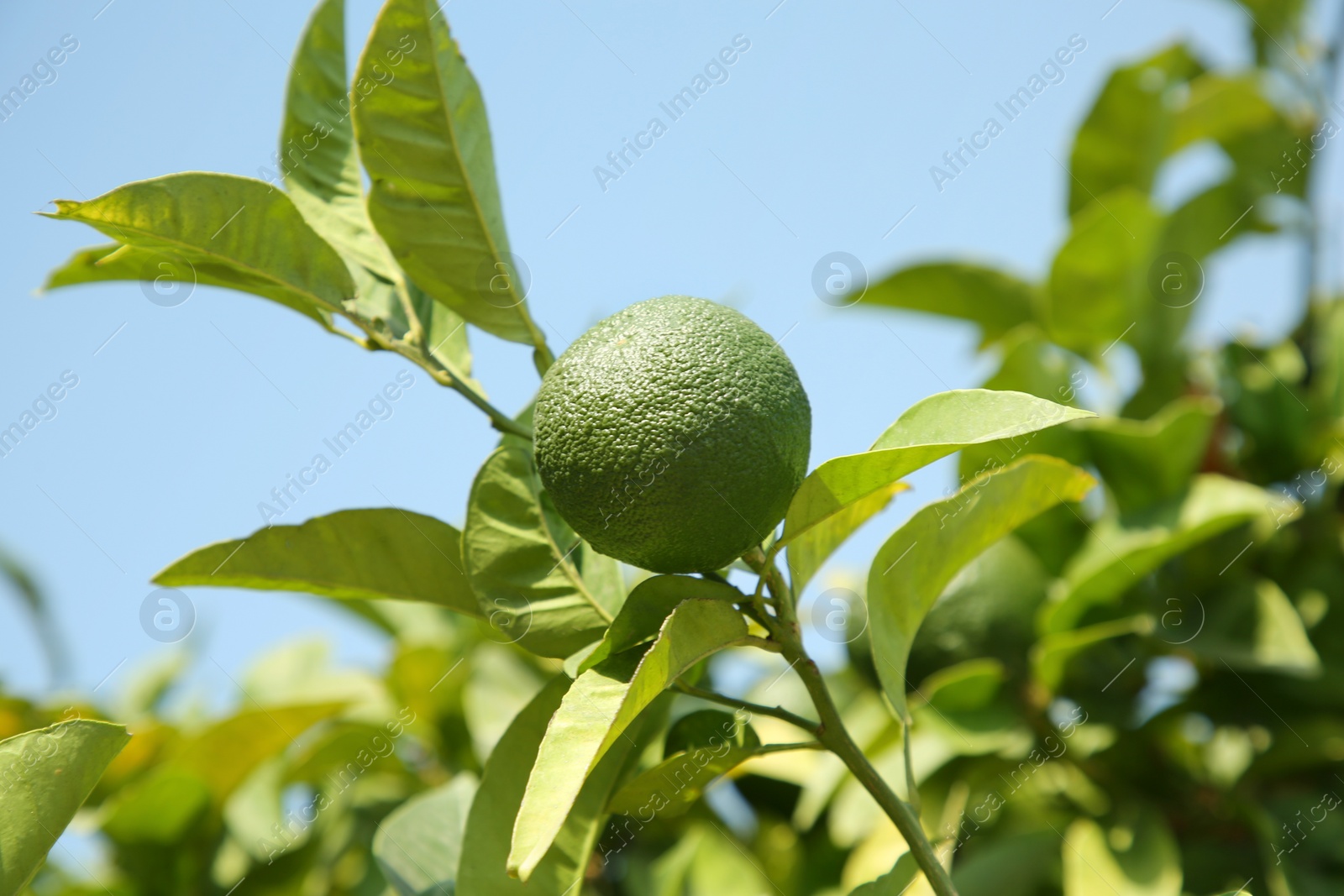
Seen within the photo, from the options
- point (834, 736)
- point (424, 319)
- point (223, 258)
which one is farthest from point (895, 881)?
point (223, 258)

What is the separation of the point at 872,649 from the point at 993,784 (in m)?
0.90

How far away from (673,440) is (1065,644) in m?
0.95

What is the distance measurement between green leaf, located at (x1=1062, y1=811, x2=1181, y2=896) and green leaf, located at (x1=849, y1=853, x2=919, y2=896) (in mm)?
670

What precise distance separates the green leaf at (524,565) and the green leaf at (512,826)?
5 cm

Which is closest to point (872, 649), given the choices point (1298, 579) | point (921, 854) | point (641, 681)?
point (921, 854)

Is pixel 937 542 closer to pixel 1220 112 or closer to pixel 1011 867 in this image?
pixel 1011 867

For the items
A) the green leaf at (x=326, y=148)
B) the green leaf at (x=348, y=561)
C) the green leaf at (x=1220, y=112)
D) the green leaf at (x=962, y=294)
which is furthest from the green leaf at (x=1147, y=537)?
the green leaf at (x=326, y=148)

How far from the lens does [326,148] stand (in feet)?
3.34

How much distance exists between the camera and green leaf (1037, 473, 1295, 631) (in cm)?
151

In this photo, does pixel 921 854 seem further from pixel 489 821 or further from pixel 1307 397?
pixel 1307 397

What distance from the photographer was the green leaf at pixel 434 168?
2.80 feet

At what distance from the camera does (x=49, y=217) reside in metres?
0.80

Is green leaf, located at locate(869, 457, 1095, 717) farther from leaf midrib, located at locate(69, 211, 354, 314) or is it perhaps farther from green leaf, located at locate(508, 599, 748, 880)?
leaf midrib, located at locate(69, 211, 354, 314)

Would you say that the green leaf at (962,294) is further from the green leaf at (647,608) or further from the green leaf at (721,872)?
the green leaf at (647,608)
